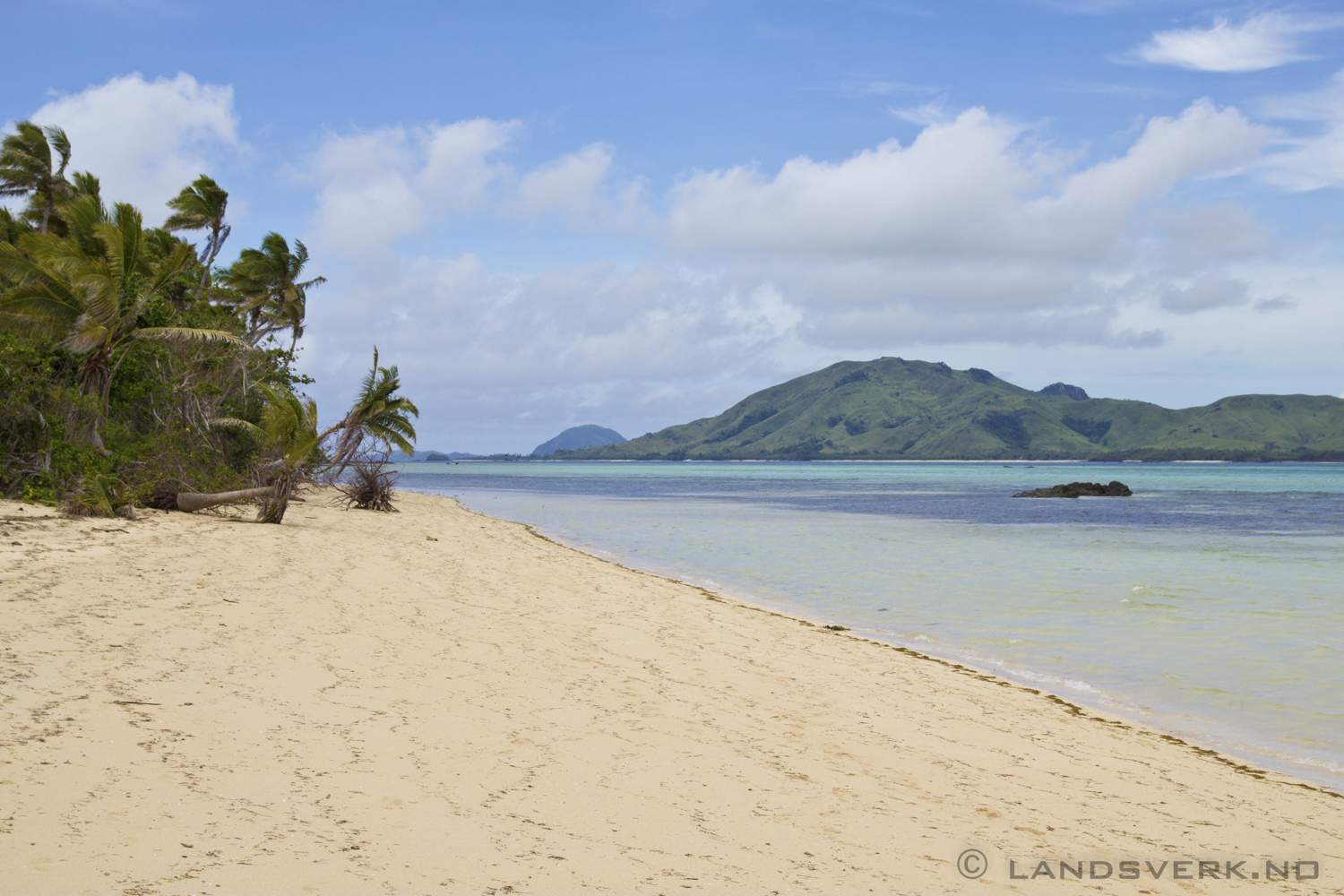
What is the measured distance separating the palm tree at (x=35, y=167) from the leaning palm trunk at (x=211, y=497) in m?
19.6

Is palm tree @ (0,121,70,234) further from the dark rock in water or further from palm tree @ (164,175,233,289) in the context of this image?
the dark rock in water

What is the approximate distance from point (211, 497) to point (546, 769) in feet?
50.5

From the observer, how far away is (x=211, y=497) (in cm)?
1706

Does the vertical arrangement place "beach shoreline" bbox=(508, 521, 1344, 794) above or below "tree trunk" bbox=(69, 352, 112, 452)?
below

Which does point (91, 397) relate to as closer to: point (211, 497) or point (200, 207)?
point (211, 497)

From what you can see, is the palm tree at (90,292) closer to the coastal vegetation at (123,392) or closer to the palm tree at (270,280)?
the coastal vegetation at (123,392)

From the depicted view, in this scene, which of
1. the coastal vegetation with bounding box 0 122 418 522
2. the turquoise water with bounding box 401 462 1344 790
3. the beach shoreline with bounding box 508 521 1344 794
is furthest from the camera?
the coastal vegetation with bounding box 0 122 418 522

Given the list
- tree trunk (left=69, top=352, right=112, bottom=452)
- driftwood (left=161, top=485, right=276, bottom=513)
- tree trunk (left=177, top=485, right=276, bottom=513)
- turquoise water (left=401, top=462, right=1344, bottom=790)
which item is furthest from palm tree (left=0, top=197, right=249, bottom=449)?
turquoise water (left=401, top=462, right=1344, bottom=790)

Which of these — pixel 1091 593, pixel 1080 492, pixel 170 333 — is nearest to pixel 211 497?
pixel 170 333

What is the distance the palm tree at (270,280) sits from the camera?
37.6 meters

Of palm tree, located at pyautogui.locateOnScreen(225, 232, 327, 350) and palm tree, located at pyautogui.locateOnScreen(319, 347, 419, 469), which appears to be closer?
palm tree, located at pyautogui.locateOnScreen(319, 347, 419, 469)

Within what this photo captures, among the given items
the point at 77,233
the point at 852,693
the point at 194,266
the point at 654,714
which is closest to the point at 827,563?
the point at 852,693

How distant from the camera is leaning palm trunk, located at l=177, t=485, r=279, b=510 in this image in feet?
55.1

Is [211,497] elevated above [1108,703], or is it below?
above
